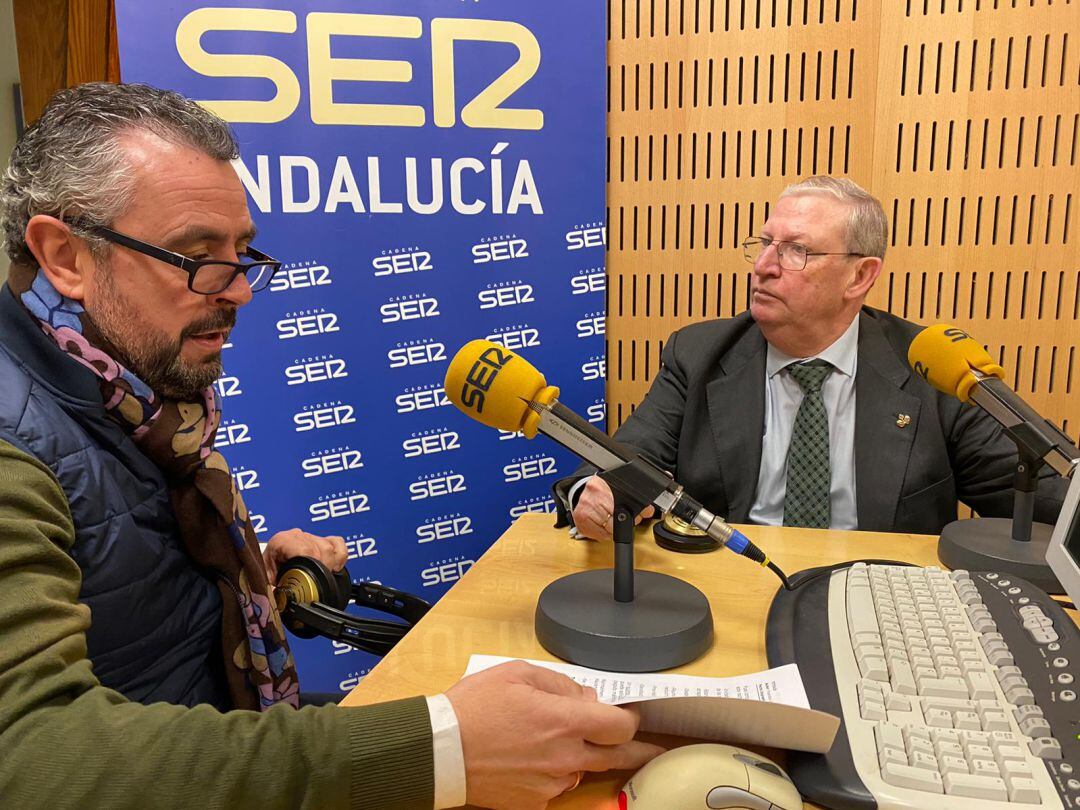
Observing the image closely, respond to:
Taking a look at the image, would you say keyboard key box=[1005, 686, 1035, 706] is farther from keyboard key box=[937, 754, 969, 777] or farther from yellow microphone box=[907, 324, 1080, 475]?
yellow microphone box=[907, 324, 1080, 475]

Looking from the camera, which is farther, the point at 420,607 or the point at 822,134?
the point at 822,134

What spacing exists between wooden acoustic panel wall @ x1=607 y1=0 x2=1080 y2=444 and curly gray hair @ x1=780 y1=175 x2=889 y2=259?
242 mm

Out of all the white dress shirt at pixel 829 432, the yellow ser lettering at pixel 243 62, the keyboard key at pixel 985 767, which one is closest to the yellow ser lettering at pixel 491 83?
the yellow ser lettering at pixel 243 62

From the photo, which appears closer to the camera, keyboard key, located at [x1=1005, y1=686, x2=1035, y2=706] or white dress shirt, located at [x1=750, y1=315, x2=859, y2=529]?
keyboard key, located at [x1=1005, y1=686, x2=1035, y2=706]

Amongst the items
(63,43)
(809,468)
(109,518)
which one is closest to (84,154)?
(109,518)

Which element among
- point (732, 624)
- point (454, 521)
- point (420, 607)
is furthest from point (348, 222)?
point (732, 624)

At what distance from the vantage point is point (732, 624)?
1.17 m

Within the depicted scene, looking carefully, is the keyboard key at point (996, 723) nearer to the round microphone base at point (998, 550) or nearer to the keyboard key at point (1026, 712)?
the keyboard key at point (1026, 712)

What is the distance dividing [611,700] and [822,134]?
80.5 inches

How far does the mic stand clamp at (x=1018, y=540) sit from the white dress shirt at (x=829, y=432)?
18.9 inches

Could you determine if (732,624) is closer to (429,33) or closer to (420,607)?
(420,607)

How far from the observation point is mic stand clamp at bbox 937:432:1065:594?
1.29 m

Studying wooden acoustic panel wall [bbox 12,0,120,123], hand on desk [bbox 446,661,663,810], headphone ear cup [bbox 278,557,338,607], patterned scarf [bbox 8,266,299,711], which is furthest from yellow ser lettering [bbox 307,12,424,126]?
hand on desk [bbox 446,661,663,810]

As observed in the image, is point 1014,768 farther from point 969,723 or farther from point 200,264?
point 200,264
